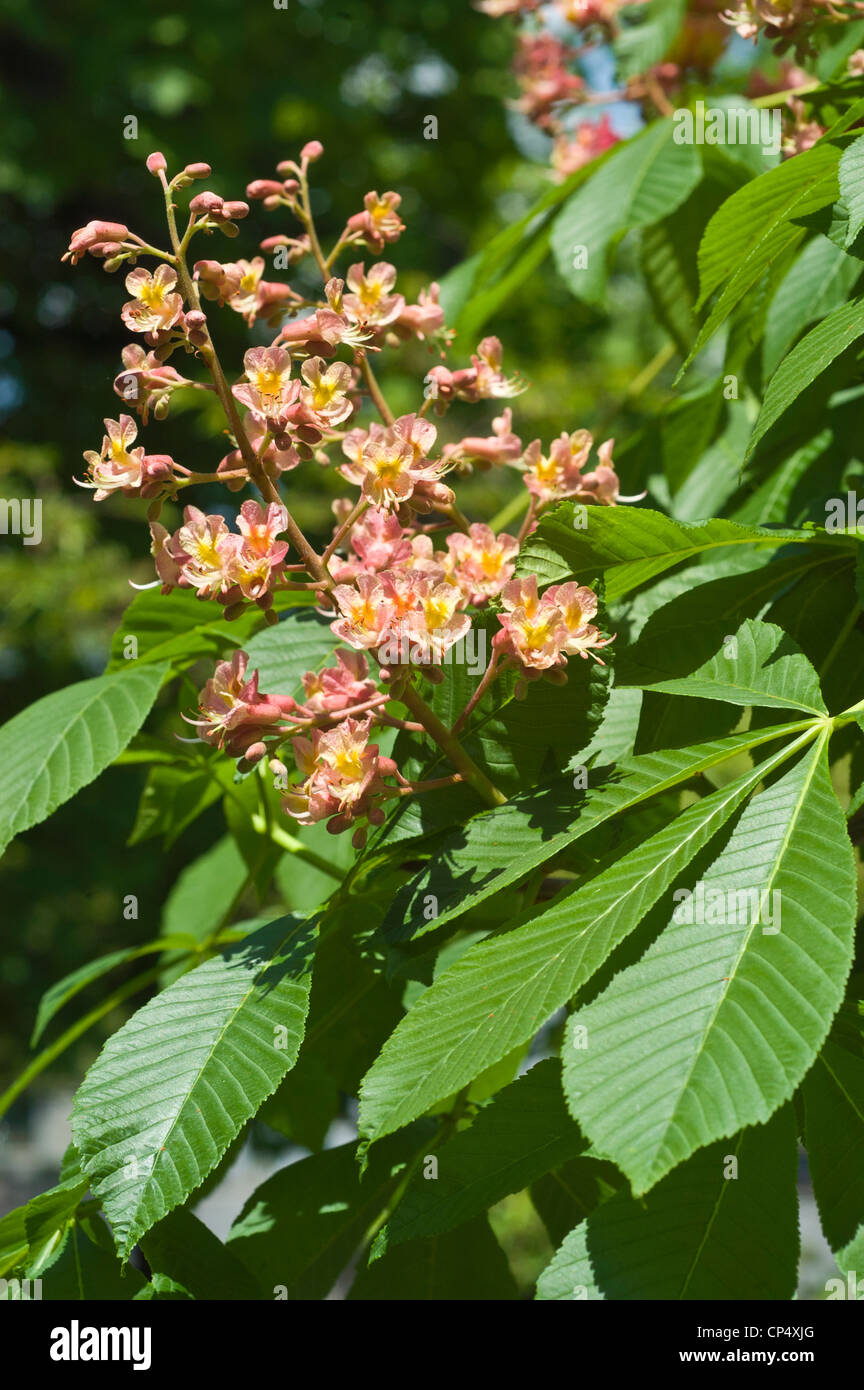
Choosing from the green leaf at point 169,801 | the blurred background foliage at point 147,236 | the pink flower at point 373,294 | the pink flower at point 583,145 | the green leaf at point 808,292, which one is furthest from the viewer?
the blurred background foliage at point 147,236

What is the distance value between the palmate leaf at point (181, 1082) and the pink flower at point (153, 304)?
0.47 metres

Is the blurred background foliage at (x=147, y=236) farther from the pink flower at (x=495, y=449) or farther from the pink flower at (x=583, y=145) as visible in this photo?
the pink flower at (x=495, y=449)

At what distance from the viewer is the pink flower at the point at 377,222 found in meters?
1.16

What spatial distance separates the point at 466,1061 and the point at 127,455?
19.8 inches

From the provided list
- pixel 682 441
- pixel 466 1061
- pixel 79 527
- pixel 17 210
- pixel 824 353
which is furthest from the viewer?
pixel 17 210

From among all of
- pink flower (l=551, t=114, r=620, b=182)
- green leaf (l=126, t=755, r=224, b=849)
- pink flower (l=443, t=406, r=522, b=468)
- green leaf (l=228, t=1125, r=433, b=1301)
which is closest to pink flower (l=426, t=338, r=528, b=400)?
pink flower (l=443, t=406, r=522, b=468)

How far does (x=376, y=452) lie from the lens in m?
0.93

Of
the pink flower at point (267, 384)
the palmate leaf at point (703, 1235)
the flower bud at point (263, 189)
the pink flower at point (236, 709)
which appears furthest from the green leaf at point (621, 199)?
the palmate leaf at point (703, 1235)

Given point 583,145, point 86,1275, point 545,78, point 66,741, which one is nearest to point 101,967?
point 66,741

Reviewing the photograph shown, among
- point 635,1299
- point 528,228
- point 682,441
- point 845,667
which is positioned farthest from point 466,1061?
point 528,228

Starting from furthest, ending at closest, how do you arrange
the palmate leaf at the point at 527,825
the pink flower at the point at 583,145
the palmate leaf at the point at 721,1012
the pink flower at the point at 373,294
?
the pink flower at the point at 583,145 → the pink flower at the point at 373,294 → the palmate leaf at the point at 527,825 → the palmate leaf at the point at 721,1012

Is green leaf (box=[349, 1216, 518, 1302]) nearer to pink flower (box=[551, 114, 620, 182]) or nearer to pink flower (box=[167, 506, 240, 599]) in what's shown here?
pink flower (box=[167, 506, 240, 599])

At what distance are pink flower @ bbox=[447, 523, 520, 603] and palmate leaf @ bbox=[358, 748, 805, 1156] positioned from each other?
0.26 meters
